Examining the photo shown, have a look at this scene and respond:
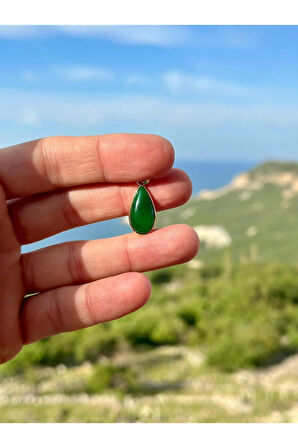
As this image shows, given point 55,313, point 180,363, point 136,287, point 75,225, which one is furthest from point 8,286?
point 180,363

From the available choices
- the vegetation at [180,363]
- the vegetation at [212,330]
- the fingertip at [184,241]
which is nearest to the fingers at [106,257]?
the fingertip at [184,241]

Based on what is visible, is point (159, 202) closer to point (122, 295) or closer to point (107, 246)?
point (107, 246)

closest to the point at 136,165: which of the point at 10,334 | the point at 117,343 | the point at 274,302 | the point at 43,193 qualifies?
the point at 43,193

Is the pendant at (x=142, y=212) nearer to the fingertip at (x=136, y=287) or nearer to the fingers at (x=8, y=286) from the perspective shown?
the fingertip at (x=136, y=287)

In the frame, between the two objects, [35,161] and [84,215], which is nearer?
[35,161]

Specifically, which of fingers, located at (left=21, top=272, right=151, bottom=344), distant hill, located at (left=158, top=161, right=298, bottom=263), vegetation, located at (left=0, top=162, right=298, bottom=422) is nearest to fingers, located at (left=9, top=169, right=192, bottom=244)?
fingers, located at (left=21, top=272, right=151, bottom=344)

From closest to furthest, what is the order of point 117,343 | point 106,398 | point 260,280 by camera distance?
point 106,398, point 117,343, point 260,280
